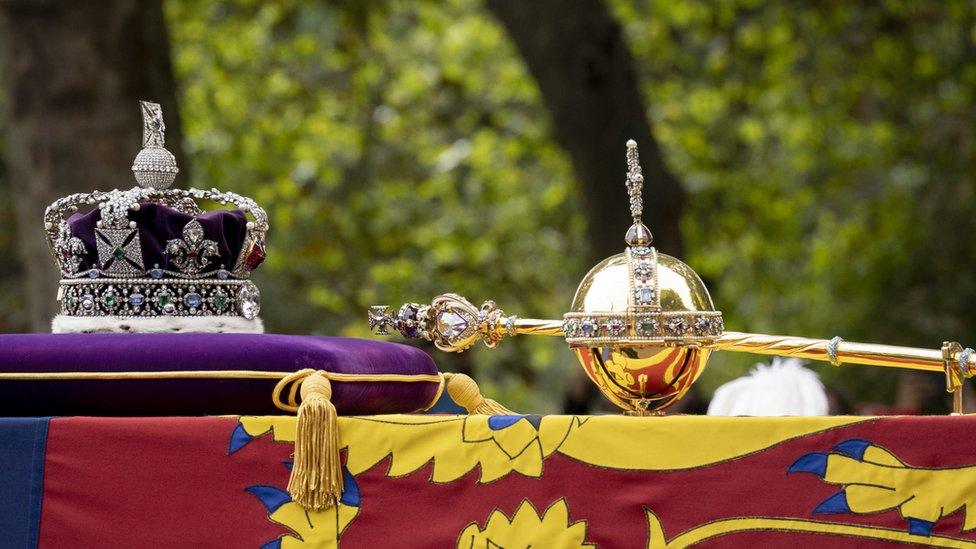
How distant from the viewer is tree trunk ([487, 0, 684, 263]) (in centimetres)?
747

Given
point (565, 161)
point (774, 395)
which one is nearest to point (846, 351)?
point (774, 395)

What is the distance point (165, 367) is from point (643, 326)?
646mm

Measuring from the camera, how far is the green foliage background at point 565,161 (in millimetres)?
10711

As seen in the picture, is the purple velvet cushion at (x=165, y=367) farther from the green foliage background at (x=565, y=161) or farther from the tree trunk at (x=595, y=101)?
the green foliage background at (x=565, y=161)

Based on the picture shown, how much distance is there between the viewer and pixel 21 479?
2.00m

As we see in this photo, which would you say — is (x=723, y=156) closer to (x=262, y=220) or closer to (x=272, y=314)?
(x=272, y=314)

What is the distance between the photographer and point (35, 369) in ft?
6.67

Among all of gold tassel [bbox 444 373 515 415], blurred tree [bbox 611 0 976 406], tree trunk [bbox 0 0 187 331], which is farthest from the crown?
→ blurred tree [bbox 611 0 976 406]

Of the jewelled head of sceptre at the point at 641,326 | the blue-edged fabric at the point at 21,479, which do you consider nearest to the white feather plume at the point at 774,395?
the jewelled head of sceptre at the point at 641,326

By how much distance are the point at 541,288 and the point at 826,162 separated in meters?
3.10

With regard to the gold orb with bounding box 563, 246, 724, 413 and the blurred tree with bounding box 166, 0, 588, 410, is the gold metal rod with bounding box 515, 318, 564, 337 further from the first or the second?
the blurred tree with bounding box 166, 0, 588, 410

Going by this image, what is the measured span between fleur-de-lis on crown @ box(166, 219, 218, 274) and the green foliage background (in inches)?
284

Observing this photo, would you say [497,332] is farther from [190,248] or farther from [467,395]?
[190,248]

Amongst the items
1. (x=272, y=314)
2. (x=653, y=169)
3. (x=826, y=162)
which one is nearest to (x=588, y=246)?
(x=653, y=169)
